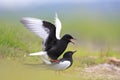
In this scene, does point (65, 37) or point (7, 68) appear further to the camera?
point (65, 37)

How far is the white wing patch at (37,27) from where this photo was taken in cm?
1040

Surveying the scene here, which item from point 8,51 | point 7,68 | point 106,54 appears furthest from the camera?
point 106,54

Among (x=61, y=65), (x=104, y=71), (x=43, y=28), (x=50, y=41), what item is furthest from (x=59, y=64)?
(x=104, y=71)

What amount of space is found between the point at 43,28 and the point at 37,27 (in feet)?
0.37

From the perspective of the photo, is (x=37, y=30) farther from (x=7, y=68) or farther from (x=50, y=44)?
(x=7, y=68)

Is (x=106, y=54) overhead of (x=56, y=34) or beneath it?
beneath

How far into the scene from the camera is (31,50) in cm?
1238

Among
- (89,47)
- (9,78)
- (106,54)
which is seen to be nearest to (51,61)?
(9,78)

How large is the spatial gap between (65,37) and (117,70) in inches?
73.1

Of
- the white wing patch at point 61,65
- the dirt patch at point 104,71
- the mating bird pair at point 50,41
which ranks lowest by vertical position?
the dirt patch at point 104,71

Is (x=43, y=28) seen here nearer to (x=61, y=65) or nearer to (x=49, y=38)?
(x=49, y=38)

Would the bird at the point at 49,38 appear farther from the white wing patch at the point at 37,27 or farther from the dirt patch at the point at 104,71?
the dirt patch at the point at 104,71

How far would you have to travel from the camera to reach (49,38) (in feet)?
34.1

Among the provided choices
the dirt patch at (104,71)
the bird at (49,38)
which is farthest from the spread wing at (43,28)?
the dirt patch at (104,71)
